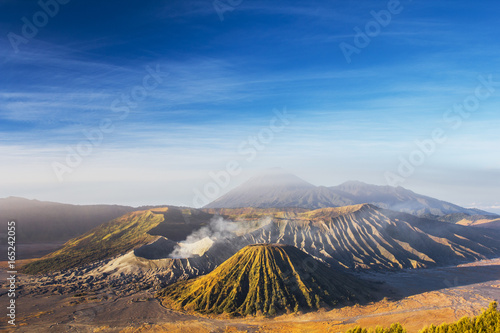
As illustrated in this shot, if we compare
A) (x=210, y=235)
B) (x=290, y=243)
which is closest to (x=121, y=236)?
(x=210, y=235)

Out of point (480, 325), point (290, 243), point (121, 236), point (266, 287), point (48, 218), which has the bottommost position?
point (266, 287)

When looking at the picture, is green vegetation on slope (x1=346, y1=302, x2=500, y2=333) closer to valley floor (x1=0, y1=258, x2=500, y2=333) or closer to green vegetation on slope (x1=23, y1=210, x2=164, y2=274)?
valley floor (x1=0, y1=258, x2=500, y2=333)

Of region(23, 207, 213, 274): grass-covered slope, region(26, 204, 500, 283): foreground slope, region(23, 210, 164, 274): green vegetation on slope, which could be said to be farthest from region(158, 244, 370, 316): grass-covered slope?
region(23, 207, 213, 274): grass-covered slope

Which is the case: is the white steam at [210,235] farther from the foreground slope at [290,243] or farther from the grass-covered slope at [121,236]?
the grass-covered slope at [121,236]

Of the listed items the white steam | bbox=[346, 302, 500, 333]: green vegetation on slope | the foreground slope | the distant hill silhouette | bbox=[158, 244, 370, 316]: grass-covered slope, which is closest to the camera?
bbox=[346, 302, 500, 333]: green vegetation on slope

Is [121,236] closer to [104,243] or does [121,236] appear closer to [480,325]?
[104,243]

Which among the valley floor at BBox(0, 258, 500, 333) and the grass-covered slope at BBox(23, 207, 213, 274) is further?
the grass-covered slope at BBox(23, 207, 213, 274)
